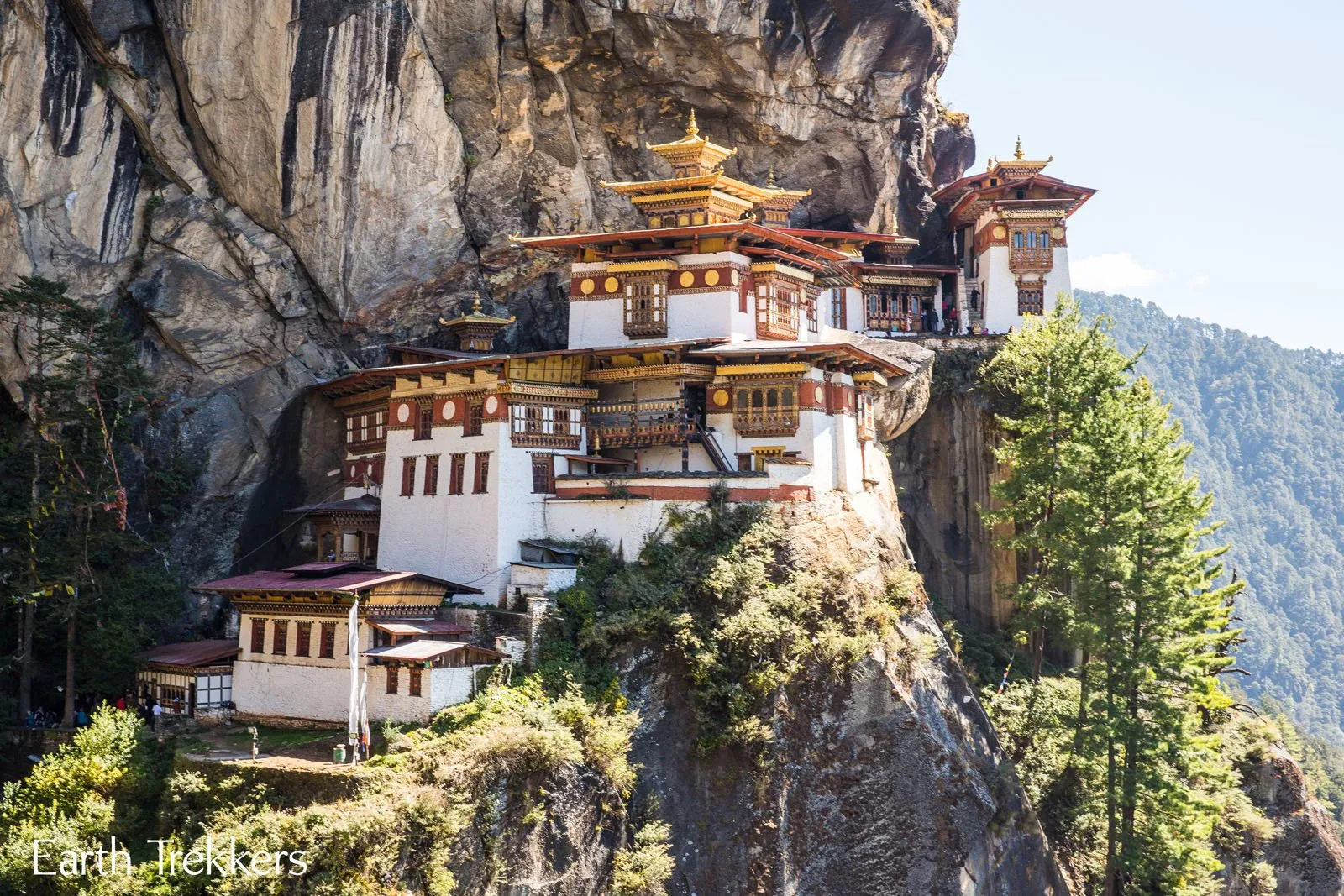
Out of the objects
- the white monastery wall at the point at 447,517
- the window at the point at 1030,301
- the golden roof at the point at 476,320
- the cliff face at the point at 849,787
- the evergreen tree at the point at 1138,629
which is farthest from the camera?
the window at the point at 1030,301

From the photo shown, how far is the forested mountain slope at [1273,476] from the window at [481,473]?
102m

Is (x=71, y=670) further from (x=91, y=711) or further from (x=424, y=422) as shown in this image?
(x=424, y=422)

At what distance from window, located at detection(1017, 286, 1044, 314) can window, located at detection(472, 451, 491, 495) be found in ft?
91.8

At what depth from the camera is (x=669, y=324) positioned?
46125mm

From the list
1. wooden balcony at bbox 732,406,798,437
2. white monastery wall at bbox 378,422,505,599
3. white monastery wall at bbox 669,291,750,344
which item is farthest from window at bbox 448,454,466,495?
wooden balcony at bbox 732,406,798,437

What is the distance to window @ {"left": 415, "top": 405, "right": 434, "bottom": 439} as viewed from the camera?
1678 inches

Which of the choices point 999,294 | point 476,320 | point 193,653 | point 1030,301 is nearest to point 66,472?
point 193,653

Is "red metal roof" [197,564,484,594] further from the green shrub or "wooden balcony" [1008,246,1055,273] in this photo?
"wooden balcony" [1008,246,1055,273]

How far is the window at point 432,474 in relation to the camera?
41906mm

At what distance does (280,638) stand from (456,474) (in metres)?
7.25

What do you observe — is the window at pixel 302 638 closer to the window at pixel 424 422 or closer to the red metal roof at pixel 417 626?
the red metal roof at pixel 417 626

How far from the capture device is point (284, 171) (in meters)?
45.8

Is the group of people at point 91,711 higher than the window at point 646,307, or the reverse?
the window at point 646,307

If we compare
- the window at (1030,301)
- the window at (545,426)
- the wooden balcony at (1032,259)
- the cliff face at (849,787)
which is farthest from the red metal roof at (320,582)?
the wooden balcony at (1032,259)
